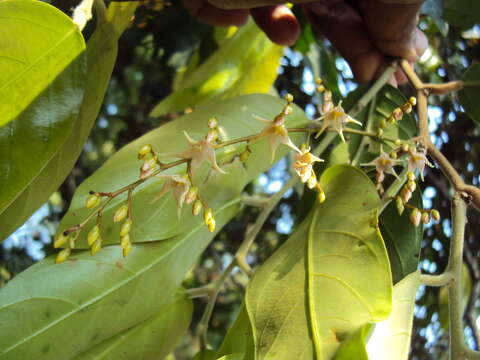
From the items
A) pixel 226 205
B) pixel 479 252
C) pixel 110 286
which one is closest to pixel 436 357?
pixel 479 252

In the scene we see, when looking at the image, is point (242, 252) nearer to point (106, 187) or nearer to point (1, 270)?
point (106, 187)

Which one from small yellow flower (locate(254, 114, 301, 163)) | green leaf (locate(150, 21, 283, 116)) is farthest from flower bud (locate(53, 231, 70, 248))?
green leaf (locate(150, 21, 283, 116))

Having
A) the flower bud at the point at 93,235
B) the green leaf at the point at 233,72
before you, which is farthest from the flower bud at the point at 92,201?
the green leaf at the point at 233,72

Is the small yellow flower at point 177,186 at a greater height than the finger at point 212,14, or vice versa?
the small yellow flower at point 177,186

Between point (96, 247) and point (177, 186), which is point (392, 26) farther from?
point (96, 247)

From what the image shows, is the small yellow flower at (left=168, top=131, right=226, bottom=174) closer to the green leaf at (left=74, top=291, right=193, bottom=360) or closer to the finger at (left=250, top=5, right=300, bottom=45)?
the green leaf at (left=74, top=291, right=193, bottom=360)

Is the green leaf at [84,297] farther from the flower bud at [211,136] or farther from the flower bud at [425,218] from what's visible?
the flower bud at [425,218]
